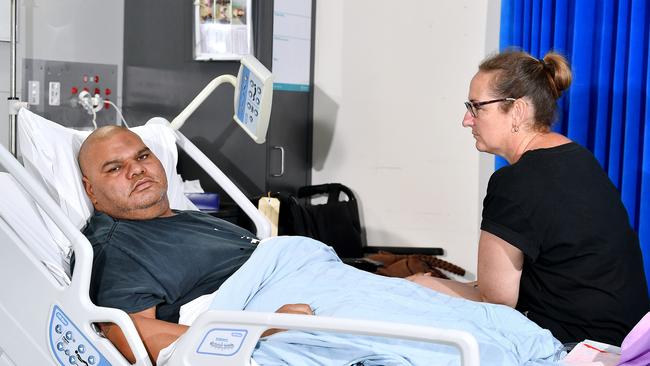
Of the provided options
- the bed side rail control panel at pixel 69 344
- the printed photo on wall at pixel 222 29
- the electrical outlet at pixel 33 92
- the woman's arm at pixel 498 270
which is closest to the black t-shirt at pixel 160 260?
the bed side rail control panel at pixel 69 344

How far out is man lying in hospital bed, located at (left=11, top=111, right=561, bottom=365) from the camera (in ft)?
5.84

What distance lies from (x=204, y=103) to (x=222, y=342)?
2.40m

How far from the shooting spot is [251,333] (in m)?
1.75

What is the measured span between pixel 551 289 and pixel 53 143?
4.67 ft

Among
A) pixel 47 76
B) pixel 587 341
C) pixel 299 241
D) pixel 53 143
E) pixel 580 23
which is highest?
pixel 580 23

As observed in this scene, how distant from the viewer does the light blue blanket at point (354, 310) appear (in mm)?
1769

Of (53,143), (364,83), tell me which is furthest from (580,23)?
(53,143)

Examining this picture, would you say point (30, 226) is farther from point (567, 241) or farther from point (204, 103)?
point (204, 103)

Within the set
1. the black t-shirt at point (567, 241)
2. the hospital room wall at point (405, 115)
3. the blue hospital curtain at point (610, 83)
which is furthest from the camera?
the hospital room wall at point (405, 115)

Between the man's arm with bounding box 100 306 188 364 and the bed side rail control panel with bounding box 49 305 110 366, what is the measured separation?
0.05 metres

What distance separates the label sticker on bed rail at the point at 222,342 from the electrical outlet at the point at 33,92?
6.57 feet

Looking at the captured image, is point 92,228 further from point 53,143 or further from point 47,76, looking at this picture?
point 47,76

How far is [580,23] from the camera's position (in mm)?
3316

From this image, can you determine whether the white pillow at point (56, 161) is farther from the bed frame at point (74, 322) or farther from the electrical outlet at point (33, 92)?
the electrical outlet at point (33, 92)
